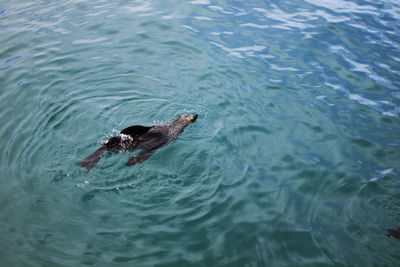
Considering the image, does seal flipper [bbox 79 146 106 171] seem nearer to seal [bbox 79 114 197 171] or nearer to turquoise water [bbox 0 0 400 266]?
seal [bbox 79 114 197 171]

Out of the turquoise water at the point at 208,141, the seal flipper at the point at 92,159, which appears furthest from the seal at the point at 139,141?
the turquoise water at the point at 208,141

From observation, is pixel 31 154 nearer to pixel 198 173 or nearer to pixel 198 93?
pixel 198 173

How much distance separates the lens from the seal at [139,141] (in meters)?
5.02

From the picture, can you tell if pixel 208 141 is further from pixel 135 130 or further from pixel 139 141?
pixel 135 130

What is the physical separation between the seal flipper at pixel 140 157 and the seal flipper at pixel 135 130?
0.33 metres

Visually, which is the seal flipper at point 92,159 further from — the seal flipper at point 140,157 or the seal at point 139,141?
the seal flipper at point 140,157

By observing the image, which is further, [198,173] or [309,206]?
[198,173]

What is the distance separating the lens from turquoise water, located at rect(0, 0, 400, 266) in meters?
4.05

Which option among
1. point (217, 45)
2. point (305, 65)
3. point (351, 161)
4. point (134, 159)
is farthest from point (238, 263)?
point (217, 45)

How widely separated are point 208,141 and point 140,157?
1284mm

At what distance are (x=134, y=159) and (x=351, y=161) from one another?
3.72 m

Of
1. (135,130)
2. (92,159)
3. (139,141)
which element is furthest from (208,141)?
(92,159)

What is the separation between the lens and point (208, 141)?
5.63m

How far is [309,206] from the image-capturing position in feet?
15.0
